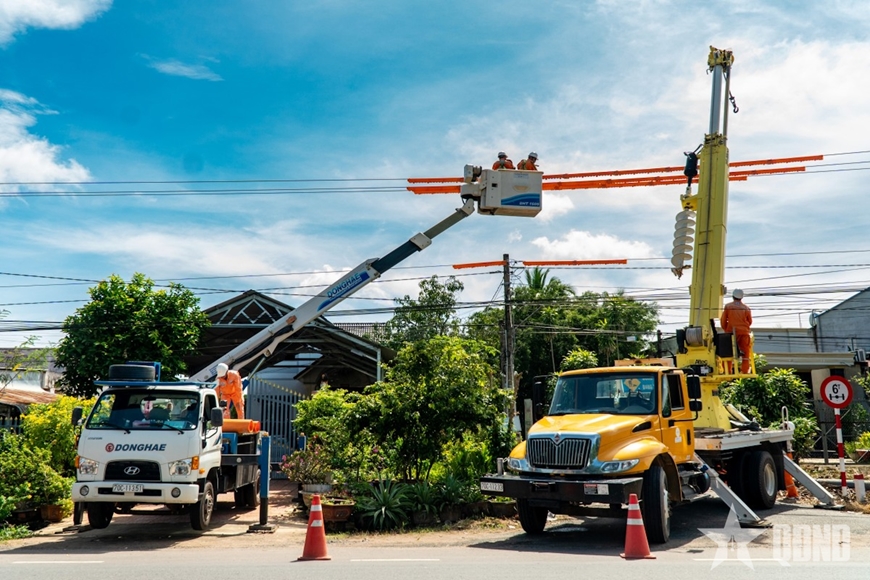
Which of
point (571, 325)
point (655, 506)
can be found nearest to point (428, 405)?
point (655, 506)

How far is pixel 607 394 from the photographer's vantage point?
1095cm

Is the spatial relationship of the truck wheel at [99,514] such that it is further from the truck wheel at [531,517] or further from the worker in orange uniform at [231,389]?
the truck wheel at [531,517]

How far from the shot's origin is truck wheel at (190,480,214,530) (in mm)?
11141

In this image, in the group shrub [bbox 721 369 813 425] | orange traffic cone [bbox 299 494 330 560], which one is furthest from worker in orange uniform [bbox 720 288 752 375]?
shrub [bbox 721 369 813 425]

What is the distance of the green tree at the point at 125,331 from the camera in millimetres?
22156

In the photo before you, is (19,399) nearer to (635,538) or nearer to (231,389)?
(231,389)

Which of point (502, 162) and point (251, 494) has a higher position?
point (502, 162)

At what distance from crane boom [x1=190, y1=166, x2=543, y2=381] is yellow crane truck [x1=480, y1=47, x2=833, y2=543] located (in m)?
3.49

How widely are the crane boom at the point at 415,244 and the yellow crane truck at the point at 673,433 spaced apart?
349 centimetres

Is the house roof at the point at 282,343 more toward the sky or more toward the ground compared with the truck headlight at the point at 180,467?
more toward the sky

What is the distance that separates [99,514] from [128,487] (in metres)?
1.42

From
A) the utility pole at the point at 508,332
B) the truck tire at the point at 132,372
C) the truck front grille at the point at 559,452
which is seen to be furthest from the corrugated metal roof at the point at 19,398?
the truck front grille at the point at 559,452

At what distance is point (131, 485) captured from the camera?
415 inches

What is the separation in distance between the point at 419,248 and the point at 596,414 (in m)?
8.00
